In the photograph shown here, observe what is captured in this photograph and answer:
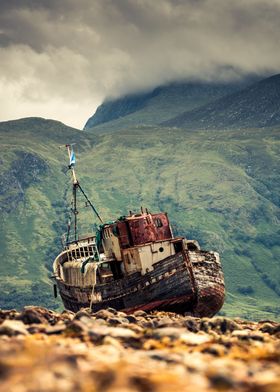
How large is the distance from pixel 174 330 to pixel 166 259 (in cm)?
4366

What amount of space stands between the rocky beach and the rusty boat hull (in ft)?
136

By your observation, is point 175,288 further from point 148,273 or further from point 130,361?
point 130,361

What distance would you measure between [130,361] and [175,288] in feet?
160

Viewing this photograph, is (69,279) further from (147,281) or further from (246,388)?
(246,388)

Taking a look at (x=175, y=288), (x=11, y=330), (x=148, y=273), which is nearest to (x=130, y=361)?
(x=11, y=330)

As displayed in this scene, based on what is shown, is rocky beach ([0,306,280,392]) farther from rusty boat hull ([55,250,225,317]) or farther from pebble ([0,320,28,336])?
rusty boat hull ([55,250,225,317])

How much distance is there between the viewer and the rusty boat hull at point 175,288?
62.5 meters

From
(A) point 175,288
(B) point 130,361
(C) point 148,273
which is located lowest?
(A) point 175,288

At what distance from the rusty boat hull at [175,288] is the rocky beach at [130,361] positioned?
41.5 m

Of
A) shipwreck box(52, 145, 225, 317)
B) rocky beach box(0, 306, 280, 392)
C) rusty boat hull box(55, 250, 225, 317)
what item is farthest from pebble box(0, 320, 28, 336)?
rusty boat hull box(55, 250, 225, 317)

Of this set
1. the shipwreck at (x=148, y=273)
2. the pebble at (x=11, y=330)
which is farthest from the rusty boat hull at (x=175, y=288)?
the pebble at (x=11, y=330)

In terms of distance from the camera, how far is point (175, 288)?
6241 centimetres

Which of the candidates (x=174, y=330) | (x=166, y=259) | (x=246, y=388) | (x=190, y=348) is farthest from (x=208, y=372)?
(x=166, y=259)

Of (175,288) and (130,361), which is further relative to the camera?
(175,288)
